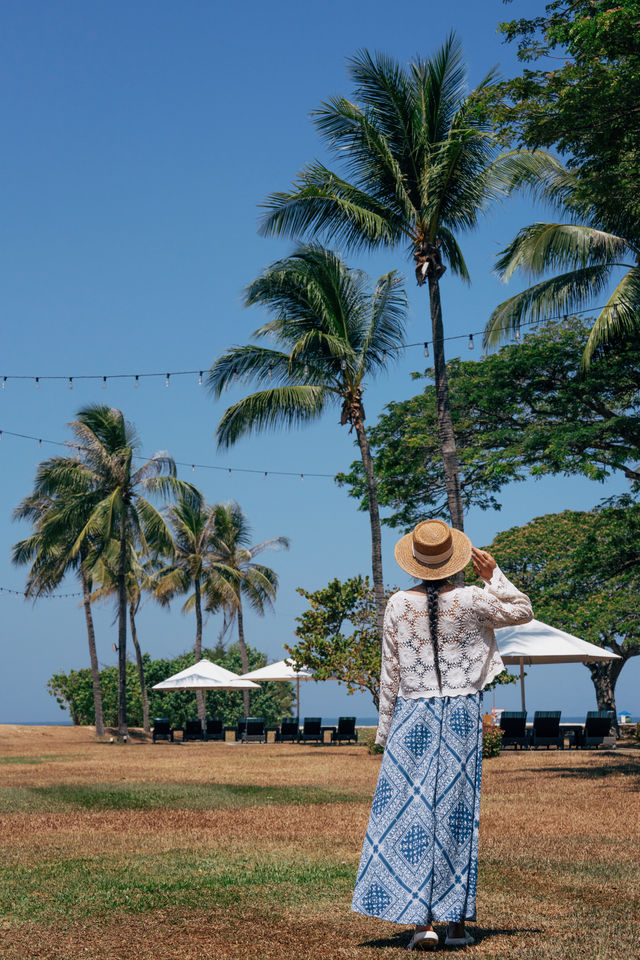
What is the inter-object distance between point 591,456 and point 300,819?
11725 millimetres

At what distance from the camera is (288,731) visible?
3086 cm

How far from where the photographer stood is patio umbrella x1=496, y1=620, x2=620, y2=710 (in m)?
20.6

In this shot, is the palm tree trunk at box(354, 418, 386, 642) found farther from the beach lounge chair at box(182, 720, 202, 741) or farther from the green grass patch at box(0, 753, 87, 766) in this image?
the beach lounge chair at box(182, 720, 202, 741)

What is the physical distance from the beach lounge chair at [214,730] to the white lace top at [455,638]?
1113 inches

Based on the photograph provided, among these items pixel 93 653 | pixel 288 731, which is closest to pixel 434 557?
pixel 288 731

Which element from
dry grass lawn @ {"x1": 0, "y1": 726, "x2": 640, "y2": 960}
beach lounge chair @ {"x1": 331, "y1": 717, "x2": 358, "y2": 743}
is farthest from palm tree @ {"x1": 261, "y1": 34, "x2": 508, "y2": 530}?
beach lounge chair @ {"x1": 331, "y1": 717, "x2": 358, "y2": 743}

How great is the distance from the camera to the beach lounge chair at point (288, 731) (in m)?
30.7

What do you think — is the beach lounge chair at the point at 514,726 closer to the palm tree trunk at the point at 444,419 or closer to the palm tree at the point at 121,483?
the palm tree trunk at the point at 444,419

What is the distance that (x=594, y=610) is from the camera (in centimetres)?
2916

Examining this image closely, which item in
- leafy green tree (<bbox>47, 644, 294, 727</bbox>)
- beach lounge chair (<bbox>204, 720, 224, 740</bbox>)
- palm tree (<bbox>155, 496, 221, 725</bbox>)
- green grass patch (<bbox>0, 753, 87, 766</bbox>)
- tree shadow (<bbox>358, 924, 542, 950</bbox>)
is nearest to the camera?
tree shadow (<bbox>358, 924, 542, 950</bbox>)

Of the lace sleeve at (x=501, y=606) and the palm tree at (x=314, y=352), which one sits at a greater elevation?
the palm tree at (x=314, y=352)

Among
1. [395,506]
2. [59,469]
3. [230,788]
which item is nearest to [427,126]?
[395,506]

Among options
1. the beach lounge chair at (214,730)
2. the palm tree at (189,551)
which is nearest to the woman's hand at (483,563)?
the beach lounge chair at (214,730)

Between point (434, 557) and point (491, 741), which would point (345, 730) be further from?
point (434, 557)
